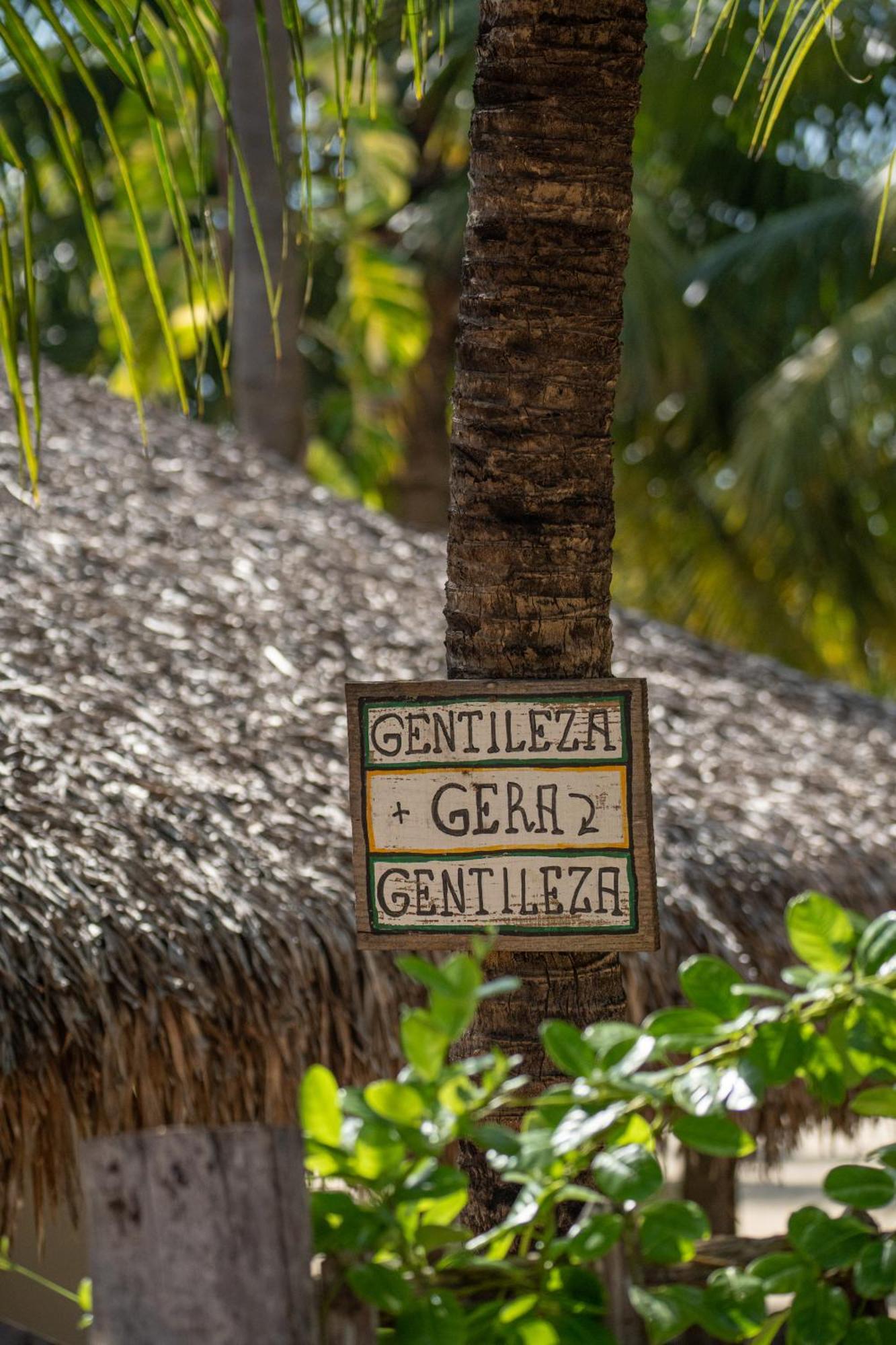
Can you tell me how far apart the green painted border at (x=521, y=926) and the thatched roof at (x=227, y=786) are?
3.53 feet

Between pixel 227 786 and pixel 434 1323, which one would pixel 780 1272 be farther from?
pixel 227 786

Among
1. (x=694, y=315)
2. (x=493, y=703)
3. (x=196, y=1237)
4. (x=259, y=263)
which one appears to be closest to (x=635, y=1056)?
(x=196, y=1237)

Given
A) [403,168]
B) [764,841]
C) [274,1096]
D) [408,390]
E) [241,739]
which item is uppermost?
[403,168]

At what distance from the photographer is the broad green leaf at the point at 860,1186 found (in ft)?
3.88

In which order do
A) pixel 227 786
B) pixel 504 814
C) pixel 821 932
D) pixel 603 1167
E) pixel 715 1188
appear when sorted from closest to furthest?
pixel 603 1167 → pixel 821 932 → pixel 504 814 → pixel 227 786 → pixel 715 1188

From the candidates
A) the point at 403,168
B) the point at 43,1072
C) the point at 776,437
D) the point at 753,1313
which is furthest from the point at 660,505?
the point at 753,1313

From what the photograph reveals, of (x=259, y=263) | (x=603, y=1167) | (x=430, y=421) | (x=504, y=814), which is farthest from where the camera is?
(x=430, y=421)

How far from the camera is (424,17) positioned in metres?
1.81

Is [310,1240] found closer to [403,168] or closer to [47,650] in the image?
[47,650]

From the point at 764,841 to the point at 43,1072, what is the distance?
6.39 feet

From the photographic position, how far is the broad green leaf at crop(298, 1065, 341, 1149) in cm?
114

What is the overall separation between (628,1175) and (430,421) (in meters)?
10.0

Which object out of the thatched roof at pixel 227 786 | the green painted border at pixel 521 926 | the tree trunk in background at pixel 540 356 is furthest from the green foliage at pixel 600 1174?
the thatched roof at pixel 227 786

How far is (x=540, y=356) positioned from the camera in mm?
1702
